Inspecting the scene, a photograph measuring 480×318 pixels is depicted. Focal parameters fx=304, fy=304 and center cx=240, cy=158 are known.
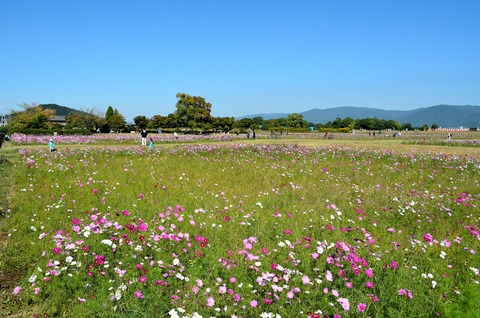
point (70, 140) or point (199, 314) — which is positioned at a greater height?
point (70, 140)

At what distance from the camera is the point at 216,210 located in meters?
7.62

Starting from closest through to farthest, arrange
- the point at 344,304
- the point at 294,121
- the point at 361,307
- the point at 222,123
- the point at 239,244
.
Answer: the point at 344,304
the point at 361,307
the point at 239,244
the point at 222,123
the point at 294,121

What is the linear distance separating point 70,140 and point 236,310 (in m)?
32.9

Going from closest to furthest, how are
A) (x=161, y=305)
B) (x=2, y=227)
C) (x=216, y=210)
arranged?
1. (x=161, y=305)
2. (x=2, y=227)
3. (x=216, y=210)

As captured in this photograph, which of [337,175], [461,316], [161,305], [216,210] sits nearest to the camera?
[461,316]

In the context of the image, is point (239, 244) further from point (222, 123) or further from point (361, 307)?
point (222, 123)

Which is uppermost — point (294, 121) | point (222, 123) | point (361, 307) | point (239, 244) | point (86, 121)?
point (294, 121)

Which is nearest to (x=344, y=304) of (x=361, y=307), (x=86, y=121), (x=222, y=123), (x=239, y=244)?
(x=361, y=307)

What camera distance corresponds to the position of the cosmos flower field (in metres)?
4.06

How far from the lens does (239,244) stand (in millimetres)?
5812

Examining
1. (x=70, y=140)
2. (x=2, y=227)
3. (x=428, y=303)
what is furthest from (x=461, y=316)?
(x=70, y=140)

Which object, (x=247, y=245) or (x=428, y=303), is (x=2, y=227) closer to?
(x=247, y=245)

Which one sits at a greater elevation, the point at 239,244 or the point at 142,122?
the point at 142,122

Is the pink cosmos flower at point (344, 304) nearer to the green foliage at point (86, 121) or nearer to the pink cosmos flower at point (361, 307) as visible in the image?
the pink cosmos flower at point (361, 307)
